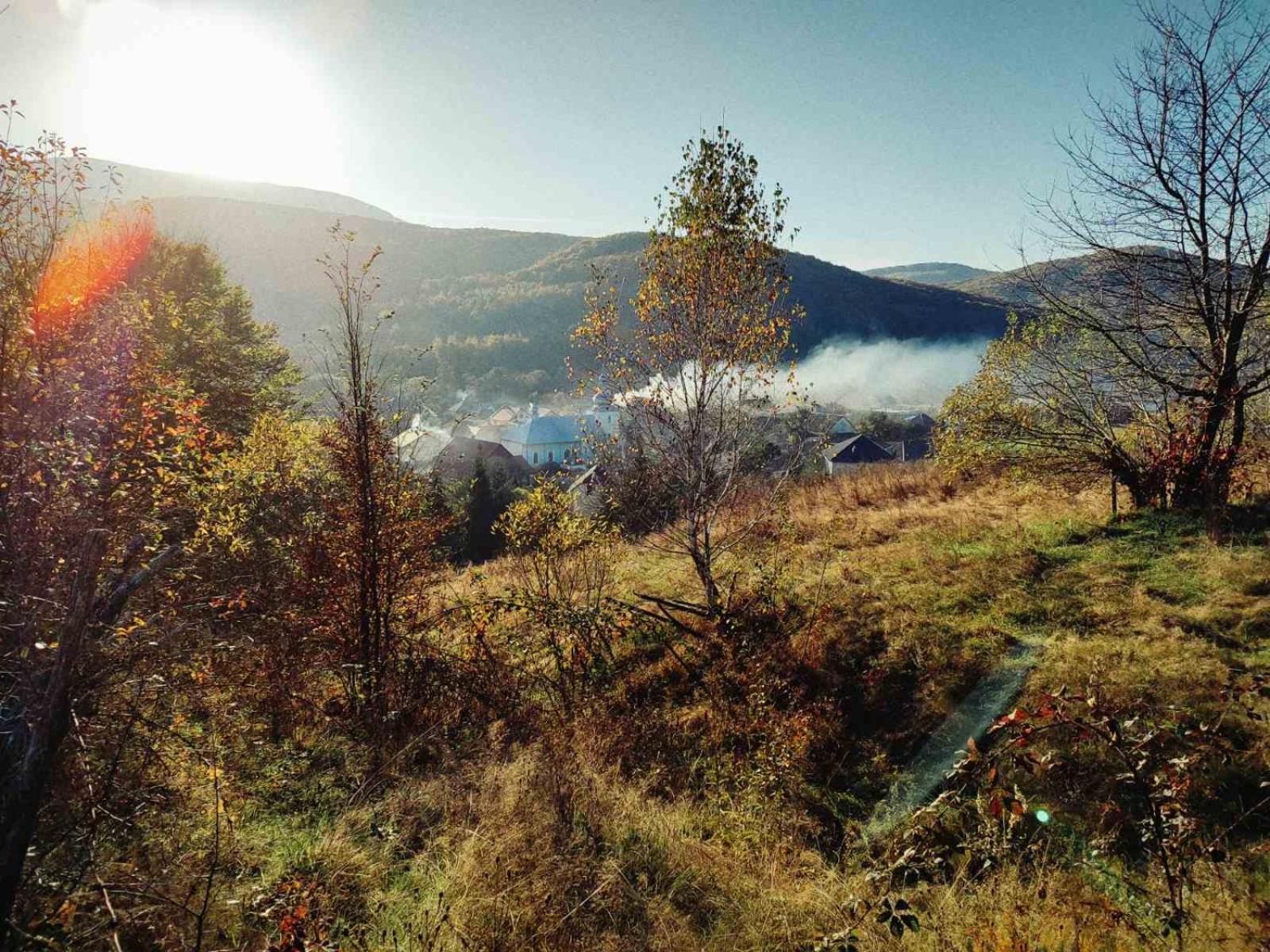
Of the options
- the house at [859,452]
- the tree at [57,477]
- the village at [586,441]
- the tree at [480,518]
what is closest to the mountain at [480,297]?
the village at [586,441]

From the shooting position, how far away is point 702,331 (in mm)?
7371

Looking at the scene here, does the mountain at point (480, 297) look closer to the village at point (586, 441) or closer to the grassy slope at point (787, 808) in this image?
the village at point (586, 441)

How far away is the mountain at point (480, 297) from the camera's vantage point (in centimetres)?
10469

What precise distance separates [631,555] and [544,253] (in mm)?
181685

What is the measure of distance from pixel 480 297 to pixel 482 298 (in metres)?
1.01

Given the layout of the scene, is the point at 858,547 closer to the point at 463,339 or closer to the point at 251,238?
the point at 463,339

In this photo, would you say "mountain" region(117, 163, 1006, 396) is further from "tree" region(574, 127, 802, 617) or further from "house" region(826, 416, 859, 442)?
"tree" region(574, 127, 802, 617)

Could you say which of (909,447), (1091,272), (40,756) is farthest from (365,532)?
(909,447)

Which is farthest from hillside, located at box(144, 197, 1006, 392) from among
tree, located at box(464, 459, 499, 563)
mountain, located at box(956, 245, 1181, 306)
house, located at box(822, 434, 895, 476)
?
mountain, located at box(956, 245, 1181, 306)

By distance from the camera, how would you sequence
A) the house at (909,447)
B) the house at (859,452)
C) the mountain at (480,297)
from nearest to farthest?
the house at (859,452)
the house at (909,447)
the mountain at (480,297)

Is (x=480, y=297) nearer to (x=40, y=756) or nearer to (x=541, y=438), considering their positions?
(x=541, y=438)

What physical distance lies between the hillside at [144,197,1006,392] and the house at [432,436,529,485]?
149ft

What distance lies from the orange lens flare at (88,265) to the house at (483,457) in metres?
20.7

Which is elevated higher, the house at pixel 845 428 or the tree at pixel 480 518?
the house at pixel 845 428
